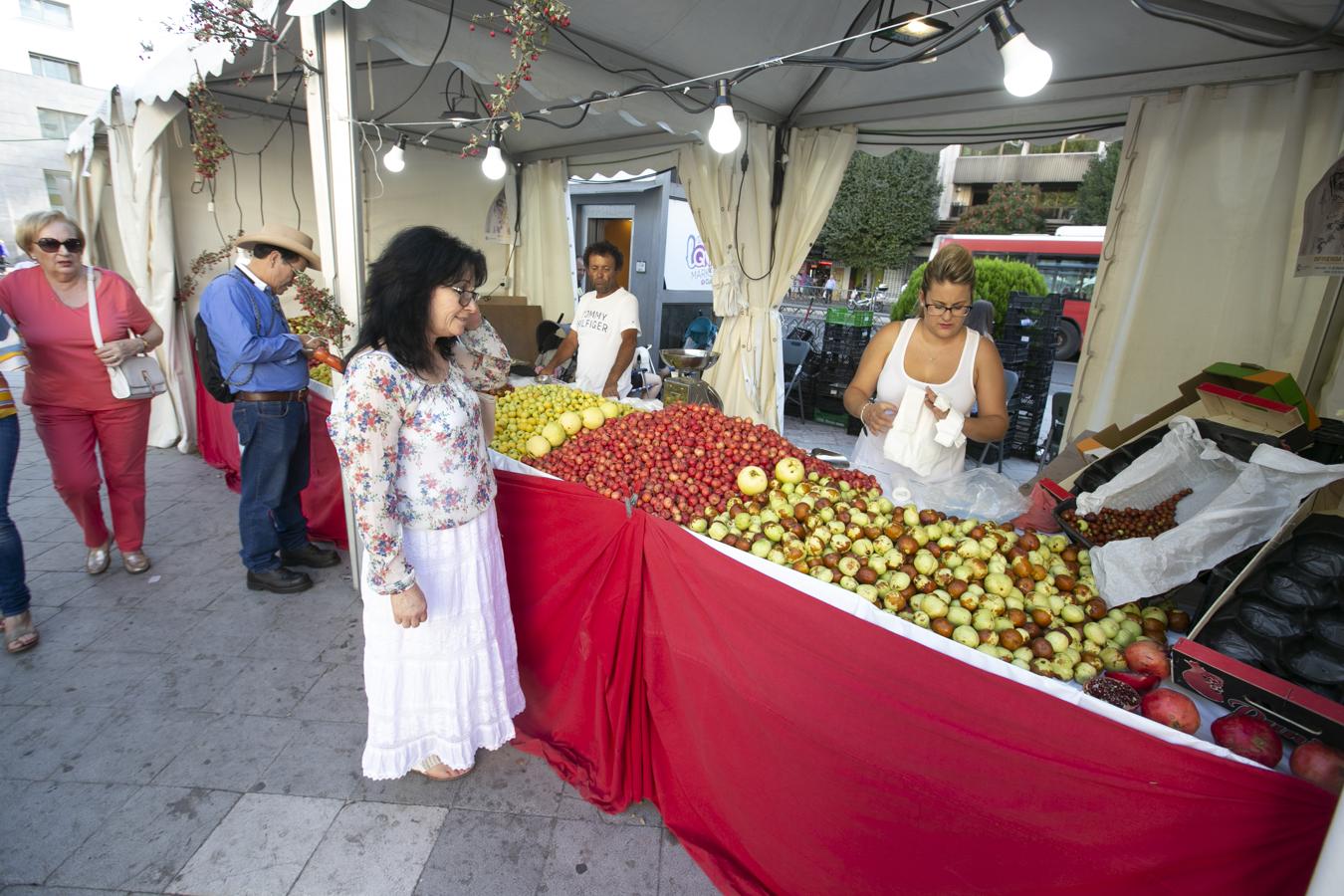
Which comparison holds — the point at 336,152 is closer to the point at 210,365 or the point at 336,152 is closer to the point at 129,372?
the point at 210,365

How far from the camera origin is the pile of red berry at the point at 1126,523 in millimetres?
2025

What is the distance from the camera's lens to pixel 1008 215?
28562 mm

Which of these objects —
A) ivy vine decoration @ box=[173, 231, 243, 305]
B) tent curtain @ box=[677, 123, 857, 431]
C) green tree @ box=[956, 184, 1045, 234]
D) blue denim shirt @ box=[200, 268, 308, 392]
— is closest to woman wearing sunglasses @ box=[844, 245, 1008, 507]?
tent curtain @ box=[677, 123, 857, 431]

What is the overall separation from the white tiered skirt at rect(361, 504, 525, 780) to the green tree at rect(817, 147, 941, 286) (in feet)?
90.3

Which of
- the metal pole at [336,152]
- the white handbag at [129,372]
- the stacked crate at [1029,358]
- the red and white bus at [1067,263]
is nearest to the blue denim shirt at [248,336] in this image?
the metal pole at [336,152]

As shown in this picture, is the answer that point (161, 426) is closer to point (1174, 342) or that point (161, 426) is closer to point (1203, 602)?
point (1203, 602)

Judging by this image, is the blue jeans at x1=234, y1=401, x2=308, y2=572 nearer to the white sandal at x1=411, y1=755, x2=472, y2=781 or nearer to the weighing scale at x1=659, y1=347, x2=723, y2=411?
the white sandal at x1=411, y1=755, x2=472, y2=781

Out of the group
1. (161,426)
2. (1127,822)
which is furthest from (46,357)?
(1127,822)

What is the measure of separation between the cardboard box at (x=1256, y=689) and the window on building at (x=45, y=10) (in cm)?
2960

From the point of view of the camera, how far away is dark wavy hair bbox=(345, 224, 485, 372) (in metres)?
1.83

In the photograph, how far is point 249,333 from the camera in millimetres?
3074

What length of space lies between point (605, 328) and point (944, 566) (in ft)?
9.70

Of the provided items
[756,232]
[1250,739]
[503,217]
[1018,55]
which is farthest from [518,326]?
[1250,739]

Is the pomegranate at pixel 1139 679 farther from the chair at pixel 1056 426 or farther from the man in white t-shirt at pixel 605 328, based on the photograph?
the chair at pixel 1056 426
